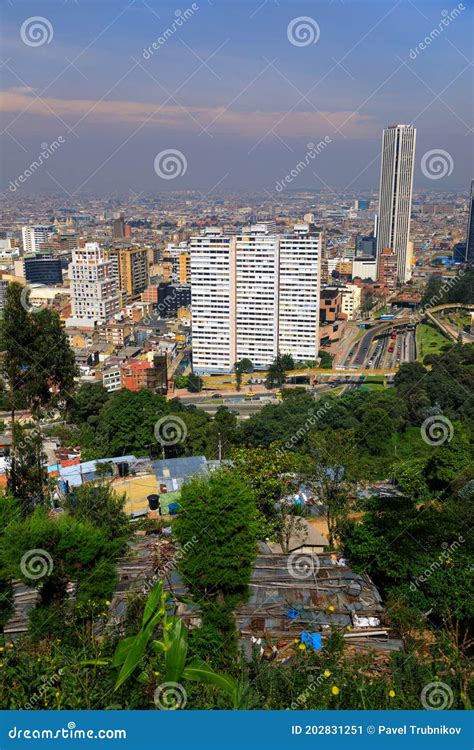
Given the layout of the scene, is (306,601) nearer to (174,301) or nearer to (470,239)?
(174,301)

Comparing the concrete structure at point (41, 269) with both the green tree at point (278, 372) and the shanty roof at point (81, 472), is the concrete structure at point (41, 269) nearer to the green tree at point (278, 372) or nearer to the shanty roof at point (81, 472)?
the green tree at point (278, 372)

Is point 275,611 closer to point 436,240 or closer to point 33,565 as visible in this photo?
point 33,565

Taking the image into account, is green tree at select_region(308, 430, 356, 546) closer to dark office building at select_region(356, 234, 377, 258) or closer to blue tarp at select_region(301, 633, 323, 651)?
blue tarp at select_region(301, 633, 323, 651)

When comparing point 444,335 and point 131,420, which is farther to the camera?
point 444,335

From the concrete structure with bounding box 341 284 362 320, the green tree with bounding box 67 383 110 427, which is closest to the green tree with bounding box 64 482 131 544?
the green tree with bounding box 67 383 110 427

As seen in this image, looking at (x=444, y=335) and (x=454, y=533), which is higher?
(x=454, y=533)

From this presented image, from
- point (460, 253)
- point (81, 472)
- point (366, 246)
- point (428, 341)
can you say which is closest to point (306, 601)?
point (81, 472)

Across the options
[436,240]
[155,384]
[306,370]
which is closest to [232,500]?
[155,384]

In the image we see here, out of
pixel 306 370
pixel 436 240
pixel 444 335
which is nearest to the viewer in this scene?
pixel 306 370
